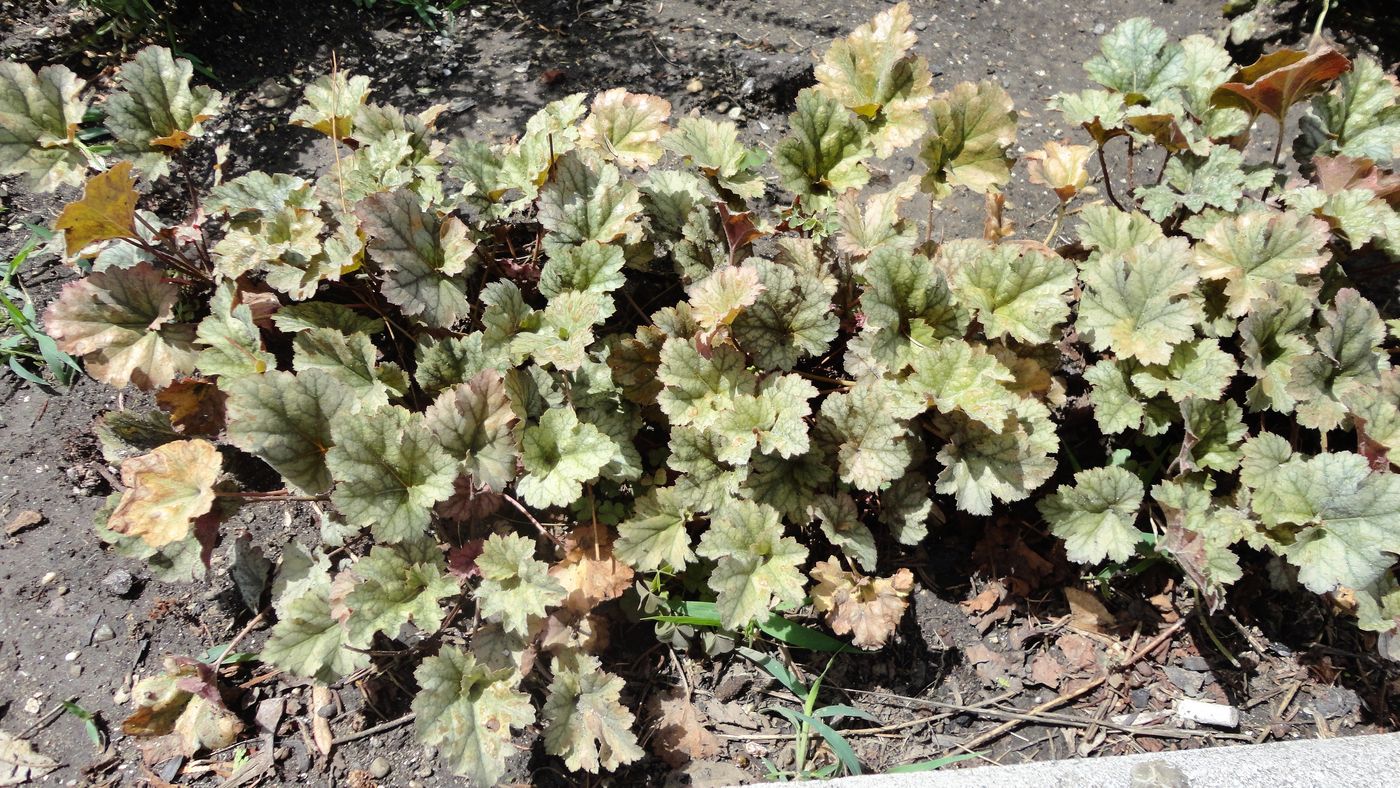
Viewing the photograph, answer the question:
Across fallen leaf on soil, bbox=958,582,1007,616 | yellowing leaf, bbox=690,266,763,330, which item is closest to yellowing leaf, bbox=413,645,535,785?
yellowing leaf, bbox=690,266,763,330

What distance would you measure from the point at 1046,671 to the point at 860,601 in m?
0.62

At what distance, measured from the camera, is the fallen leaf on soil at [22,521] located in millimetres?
2572

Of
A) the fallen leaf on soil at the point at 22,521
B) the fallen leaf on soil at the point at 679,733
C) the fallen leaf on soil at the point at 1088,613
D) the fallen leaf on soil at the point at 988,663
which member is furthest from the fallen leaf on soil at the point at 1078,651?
the fallen leaf on soil at the point at 22,521

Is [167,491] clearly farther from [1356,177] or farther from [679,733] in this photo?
[1356,177]

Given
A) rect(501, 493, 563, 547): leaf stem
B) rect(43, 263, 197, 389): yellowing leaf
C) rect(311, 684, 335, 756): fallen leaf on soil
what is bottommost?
rect(311, 684, 335, 756): fallen leaf on soil

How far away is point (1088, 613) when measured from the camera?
8.63ft

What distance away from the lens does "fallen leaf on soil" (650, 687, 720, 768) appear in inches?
92.6

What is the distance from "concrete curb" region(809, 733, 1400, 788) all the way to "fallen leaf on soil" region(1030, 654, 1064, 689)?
1.39 feet

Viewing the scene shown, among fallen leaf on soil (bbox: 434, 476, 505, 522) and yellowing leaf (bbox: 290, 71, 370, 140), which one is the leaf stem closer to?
fallen leaf on soil (bbox: 434, 476, 505, 522)

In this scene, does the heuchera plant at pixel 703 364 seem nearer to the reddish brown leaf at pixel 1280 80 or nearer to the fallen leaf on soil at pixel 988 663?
the reddish brown leaf at pixel 1280 80

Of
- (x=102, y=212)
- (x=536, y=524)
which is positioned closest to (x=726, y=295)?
(x=536, y=524)

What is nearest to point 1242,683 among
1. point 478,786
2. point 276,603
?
point 478,786

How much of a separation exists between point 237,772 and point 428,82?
8.35ft

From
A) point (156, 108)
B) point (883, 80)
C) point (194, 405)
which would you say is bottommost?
point (194, 405)
